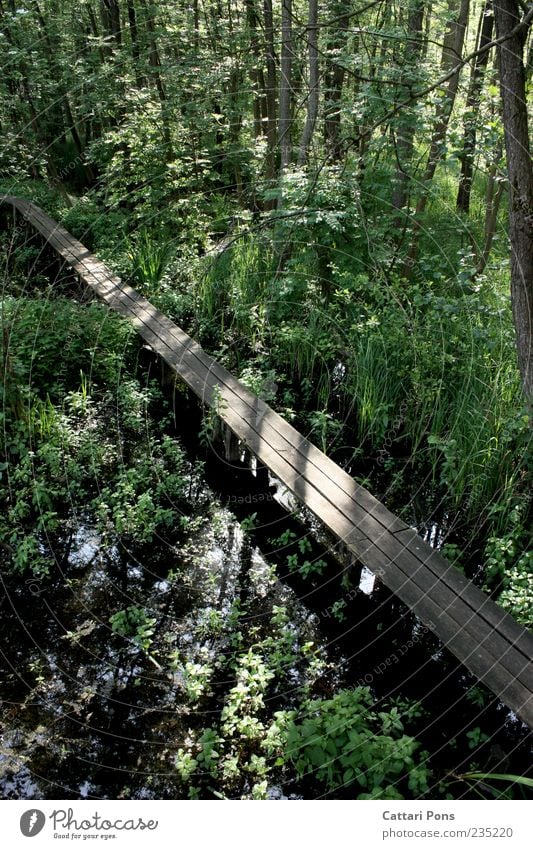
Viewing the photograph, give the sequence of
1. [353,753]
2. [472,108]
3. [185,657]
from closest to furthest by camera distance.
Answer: [353,753], [185,657], [472,108]

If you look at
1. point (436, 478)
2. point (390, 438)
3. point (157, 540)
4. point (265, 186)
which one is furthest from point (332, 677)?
point (265, 186)

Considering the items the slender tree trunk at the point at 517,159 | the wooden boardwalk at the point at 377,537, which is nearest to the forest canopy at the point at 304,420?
the slender tree trunk at the point at 517,159

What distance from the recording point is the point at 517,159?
11.3 feet

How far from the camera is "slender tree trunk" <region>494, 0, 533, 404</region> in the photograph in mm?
3293

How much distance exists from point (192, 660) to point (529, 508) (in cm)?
231

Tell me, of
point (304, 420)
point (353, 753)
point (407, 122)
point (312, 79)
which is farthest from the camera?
point (312, 79)

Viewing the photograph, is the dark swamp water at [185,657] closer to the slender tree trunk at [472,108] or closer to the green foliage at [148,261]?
the slender tree trunk at [472,108]

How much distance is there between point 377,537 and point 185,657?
1297 millimetres

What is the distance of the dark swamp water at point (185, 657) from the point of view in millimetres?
3160

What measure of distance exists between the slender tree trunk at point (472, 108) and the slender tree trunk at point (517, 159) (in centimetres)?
124

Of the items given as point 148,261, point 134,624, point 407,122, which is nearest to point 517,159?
point 407,122

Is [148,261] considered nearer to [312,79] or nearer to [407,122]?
[312,79]

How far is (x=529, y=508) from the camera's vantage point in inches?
165

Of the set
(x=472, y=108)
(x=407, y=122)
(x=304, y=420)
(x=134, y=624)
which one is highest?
(x=407, y=122)
